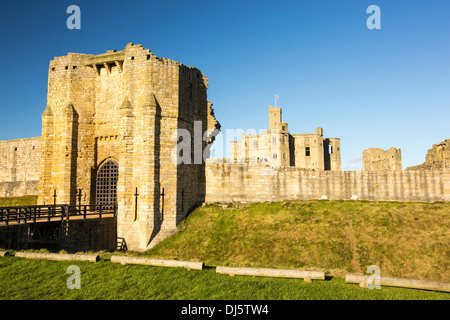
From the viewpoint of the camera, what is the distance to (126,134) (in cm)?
2028

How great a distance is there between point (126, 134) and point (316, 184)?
506 inches

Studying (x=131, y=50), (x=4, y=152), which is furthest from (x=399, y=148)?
(x=4, y=152)

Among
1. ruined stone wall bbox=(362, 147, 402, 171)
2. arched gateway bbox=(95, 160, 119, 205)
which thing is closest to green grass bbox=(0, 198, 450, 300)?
arched gateway bbox=(95, 160, 119, 205)

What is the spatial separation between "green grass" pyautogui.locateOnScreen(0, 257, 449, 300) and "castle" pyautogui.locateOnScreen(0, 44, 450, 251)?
29.4 ft

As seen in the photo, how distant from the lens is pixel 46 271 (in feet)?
35.0

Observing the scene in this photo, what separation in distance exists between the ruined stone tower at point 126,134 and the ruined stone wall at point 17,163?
1927cm

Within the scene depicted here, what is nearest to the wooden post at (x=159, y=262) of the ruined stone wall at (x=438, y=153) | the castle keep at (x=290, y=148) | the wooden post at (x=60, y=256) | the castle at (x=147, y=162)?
the wooden post at (x=60, y=256)

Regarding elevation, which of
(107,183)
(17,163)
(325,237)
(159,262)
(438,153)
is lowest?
(325,237)

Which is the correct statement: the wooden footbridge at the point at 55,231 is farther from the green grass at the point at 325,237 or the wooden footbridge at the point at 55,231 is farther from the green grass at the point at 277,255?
the green grass at the point at 325,237

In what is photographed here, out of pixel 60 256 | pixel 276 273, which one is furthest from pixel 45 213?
pixel 276 273

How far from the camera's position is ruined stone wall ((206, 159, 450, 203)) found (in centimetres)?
2020

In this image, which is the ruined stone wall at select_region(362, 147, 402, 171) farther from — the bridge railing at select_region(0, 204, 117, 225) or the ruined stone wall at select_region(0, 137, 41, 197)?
the ruined stone wall at select_region(0, 137, 41, 197)

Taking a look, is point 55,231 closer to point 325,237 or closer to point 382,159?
point 325,237
